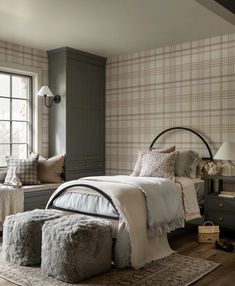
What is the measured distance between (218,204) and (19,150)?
3.01m

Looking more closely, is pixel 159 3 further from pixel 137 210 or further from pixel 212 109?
pixel 137 210

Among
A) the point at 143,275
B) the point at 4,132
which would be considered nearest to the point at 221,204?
the point at 143,275

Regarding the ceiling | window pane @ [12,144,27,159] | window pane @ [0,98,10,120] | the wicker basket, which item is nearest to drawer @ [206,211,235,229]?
the wicker basket

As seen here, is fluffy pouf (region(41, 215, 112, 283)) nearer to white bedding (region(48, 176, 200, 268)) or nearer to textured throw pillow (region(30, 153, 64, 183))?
white bedding (region(48, 176, 200, 268))

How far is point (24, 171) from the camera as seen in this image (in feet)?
16.0

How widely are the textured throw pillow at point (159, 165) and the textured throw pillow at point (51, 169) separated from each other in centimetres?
133

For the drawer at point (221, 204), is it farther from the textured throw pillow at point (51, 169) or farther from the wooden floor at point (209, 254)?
the textured throw pillow at point (51, 169)

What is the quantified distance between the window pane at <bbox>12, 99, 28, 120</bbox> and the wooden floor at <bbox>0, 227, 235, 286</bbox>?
2.88 meters

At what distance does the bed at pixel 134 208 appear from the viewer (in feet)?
10.7

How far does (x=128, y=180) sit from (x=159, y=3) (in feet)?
6.07

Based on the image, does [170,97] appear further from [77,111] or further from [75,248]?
[75,248]

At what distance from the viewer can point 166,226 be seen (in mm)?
3648

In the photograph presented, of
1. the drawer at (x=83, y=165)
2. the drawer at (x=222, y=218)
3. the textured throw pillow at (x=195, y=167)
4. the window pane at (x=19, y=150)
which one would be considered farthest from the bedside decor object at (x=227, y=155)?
the window pane at (x=19, y=150)

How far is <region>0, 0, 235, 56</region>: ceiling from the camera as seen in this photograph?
3.76 meters
